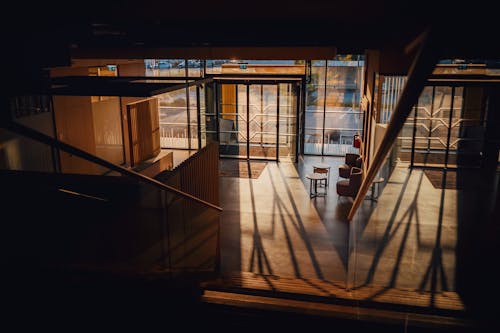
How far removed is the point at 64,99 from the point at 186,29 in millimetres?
5940

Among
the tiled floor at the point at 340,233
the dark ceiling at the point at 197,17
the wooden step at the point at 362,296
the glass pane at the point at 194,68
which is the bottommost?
the tiled floor at the point at 340,233

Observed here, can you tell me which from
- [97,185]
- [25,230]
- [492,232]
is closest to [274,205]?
[492,232]

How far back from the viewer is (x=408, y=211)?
9273mm

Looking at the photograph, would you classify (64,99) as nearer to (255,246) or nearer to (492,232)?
(255,246)

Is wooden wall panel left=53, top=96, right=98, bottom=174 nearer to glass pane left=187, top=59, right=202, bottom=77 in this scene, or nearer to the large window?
glass pane left=187, top=59, right=202, bottom=77

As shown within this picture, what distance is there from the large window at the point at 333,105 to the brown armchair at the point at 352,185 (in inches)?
164

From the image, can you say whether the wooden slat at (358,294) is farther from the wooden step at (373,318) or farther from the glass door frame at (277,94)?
the glass door frame at (277,94)

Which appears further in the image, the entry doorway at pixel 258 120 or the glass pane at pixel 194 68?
the glass pane at pixel 194 68

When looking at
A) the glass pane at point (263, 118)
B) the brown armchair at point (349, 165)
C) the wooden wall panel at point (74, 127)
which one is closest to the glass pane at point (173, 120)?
the glass pane at point (263, 118)

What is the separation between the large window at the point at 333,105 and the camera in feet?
47.0

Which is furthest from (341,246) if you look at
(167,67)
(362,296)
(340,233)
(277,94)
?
(167,67)

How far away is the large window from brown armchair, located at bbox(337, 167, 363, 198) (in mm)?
4159

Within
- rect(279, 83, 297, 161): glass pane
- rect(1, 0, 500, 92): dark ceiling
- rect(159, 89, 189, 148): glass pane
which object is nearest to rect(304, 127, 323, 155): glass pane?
rect(279, 83, 297, 161): glass pane

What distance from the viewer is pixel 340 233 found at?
826 centimetres
